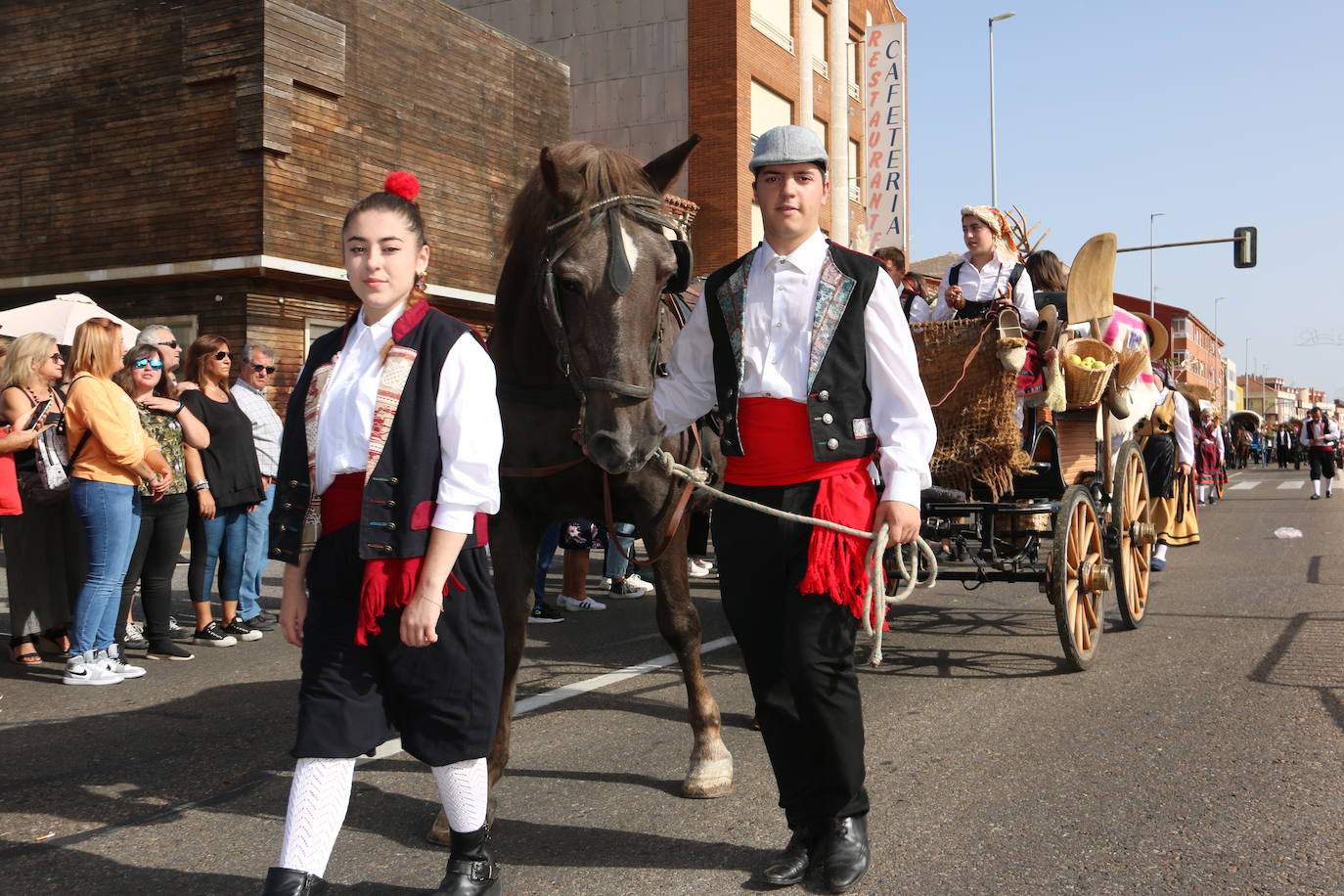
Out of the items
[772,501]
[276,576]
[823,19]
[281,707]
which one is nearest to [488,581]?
[772,501]

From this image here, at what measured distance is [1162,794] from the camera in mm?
4117

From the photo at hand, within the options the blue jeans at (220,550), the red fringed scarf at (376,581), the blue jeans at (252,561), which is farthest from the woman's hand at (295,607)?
the blue jeans at (252,561)

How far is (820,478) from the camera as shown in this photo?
3.29 meters

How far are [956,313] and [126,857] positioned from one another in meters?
4.97

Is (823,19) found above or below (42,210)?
above

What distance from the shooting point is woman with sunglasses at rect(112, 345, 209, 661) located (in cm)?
717

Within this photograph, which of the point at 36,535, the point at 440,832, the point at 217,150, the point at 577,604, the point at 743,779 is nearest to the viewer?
the point at 440,832

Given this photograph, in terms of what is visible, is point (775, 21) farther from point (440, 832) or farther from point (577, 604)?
point (440, 832)

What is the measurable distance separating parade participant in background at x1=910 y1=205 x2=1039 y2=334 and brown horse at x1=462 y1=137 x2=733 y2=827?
8.74ft

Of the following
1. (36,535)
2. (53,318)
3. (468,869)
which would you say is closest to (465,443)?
(468,869)

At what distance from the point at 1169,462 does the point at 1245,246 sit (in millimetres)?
20858

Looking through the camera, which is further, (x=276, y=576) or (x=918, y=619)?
(x=276, y=576)

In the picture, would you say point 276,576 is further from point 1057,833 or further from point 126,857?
point 1057,833

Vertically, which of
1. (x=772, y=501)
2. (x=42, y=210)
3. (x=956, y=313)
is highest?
(x=42, y=210)
